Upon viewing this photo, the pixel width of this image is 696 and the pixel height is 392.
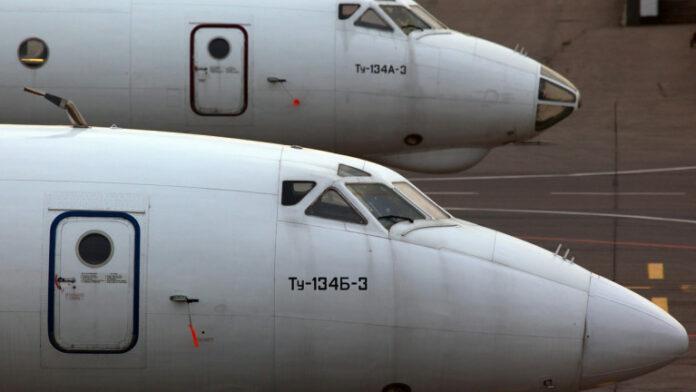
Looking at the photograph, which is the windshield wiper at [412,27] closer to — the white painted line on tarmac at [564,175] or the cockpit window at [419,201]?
the cockpit window at [419,201]

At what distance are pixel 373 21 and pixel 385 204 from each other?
10176 millimetres

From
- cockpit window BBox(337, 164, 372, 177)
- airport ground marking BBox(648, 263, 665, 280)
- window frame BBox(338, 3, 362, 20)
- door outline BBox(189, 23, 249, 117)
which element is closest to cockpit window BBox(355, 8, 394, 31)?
window frame BBox(338, 3, 362, 20)

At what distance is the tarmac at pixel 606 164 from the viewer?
23.1 meters

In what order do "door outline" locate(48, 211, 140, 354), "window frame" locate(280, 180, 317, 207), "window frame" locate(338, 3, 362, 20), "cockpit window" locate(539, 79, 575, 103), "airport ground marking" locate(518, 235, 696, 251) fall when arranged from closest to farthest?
"door outline" locate(48, 211, 140, 354), "window frame" locate(280, 180, 317, 207), "window frame" locate(338, 3, 362, 20), "cockpit window" locate(539, 79, 575, 103), "airport ground marking" locate(518, 235, 696, 251)

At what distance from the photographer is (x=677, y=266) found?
903 inches

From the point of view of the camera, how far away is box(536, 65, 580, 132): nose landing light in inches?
888

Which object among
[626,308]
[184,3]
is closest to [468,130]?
[184,3]

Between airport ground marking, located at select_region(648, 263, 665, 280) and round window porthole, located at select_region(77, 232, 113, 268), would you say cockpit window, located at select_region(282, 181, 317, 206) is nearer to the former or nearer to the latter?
round window porthole, located at select_region(77, 232, 113, 268)

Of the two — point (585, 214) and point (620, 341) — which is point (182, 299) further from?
point (585, 214)

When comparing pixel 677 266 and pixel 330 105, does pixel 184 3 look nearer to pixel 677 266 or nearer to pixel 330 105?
pixel 330 105

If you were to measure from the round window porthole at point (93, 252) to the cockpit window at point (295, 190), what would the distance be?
1.41 m

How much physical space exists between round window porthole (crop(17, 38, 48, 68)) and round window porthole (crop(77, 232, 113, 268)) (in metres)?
10.00

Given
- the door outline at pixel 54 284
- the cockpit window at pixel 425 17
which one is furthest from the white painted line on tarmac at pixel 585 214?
the door outline at pixel 54 284

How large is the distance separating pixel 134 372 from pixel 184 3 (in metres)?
10.6
